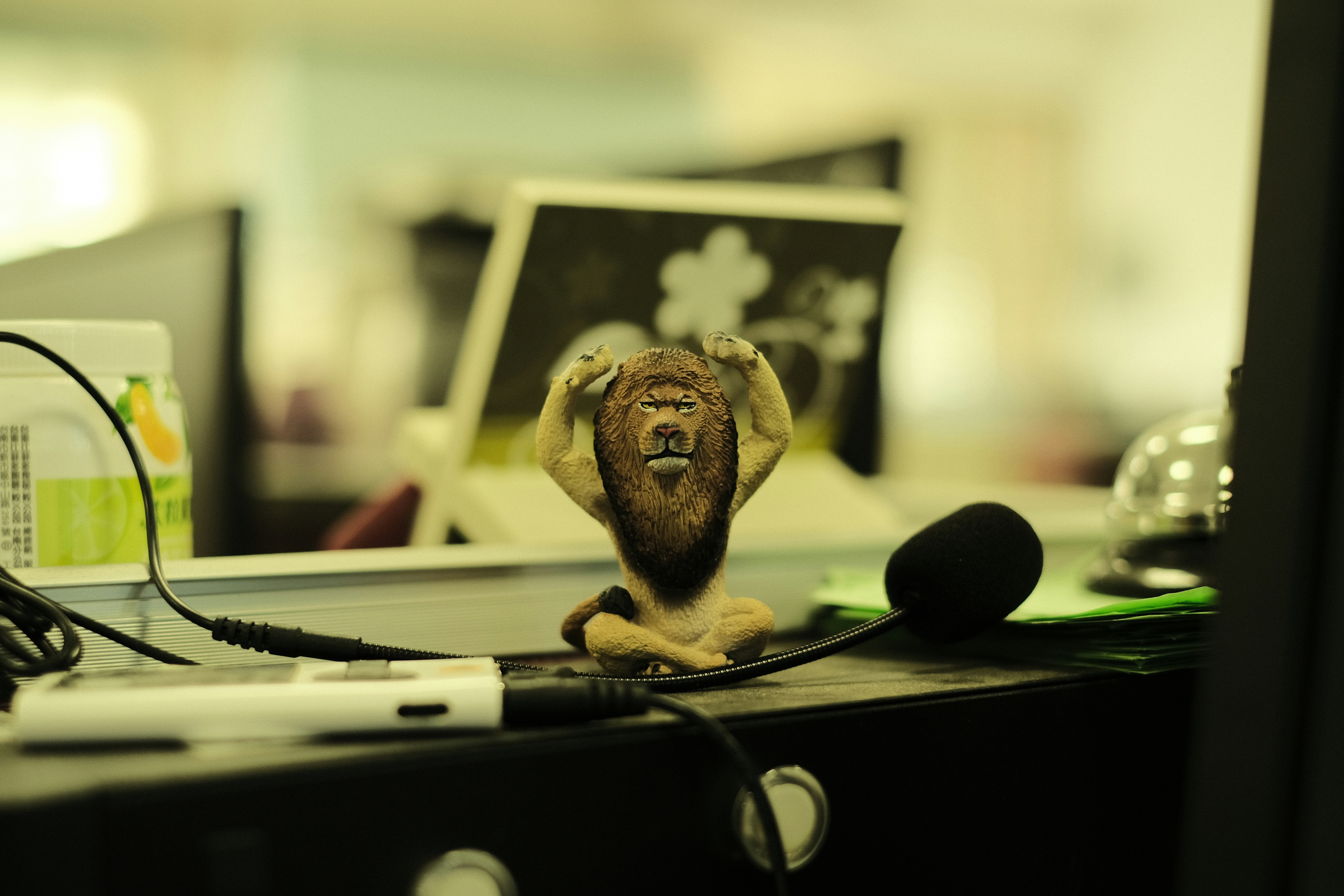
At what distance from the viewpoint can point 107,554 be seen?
441 millimetres

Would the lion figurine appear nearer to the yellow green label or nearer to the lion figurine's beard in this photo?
the lion figurine's beard

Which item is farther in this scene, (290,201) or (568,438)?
(290,201)

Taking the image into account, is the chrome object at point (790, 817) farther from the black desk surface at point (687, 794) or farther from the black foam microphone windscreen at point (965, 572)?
the black foam microphone windscreen at point (965, 572)

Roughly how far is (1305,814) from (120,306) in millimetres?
759

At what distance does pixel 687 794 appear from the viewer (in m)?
0.33

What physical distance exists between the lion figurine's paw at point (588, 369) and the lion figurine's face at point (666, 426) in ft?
0.07

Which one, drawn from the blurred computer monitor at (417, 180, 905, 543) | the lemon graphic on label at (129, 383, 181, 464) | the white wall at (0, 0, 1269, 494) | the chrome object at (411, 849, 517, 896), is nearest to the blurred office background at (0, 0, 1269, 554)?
the white wall at (0, 0, 1269, 494)

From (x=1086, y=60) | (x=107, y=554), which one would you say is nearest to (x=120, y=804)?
(x=107, y=554)

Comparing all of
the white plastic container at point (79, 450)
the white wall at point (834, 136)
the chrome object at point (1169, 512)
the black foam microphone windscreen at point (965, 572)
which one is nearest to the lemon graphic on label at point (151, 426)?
the white plastic container at point (79, 450)

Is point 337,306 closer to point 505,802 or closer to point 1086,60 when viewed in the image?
point 1086,60

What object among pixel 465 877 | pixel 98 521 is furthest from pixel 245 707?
pixel 98 521

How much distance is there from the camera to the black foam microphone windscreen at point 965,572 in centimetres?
42

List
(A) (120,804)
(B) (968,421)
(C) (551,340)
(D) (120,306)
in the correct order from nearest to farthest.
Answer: (A) (120,804), (C) (551,340), (D) (120,306), (B) (968,421)

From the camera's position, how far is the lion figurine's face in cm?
39
